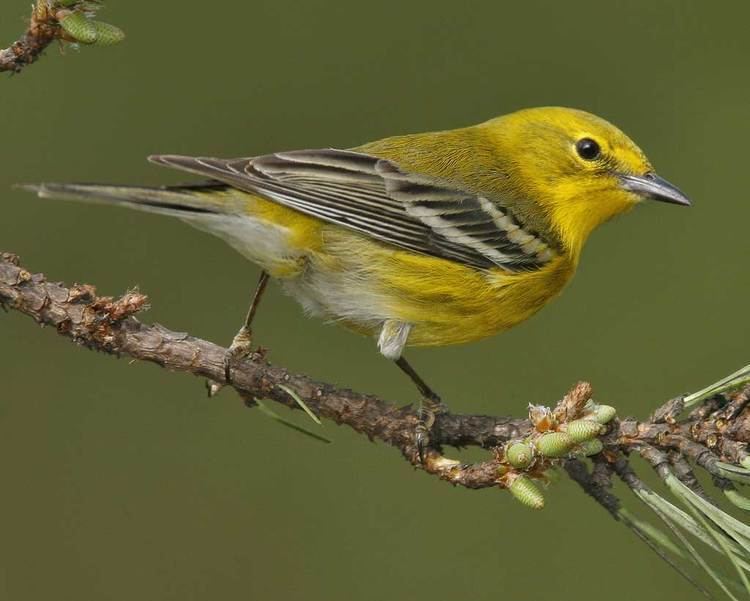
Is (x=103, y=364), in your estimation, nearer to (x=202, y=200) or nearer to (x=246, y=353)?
(x=202, y=200)

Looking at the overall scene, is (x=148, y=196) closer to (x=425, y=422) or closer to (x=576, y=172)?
(x=425, y=422)

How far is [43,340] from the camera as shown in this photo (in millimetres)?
5707

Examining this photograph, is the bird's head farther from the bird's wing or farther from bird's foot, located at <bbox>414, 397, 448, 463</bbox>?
bird's foot, located at <bbox>414, 397, 448, 463</bbox>

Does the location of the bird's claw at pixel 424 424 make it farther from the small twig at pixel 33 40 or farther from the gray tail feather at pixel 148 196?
the small twig at pixel 33 40

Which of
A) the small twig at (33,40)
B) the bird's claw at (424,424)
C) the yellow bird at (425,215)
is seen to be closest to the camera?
the small twig at (33,40)

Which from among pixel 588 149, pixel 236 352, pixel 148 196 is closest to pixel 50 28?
pixel 148 196

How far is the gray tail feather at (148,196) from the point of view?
10.3 ft

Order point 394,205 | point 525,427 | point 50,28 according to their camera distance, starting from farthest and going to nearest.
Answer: point 394,205, point 525,427, point 50,28

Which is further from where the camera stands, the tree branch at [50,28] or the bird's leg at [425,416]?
the bird's leg at [425,416]

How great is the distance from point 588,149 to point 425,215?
0.92m

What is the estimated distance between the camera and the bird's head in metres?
4.81

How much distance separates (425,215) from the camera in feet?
14.8

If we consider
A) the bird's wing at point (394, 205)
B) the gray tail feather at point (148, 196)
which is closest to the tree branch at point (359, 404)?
the gray tail feather at point (148, 196)

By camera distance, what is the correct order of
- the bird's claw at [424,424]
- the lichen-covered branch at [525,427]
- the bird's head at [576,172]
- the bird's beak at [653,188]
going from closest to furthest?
the lichen-covered branch at [525,427] → the bird's claw at [424,424] → the bird's beak at [653,188] → the bird's head at [576,172]
